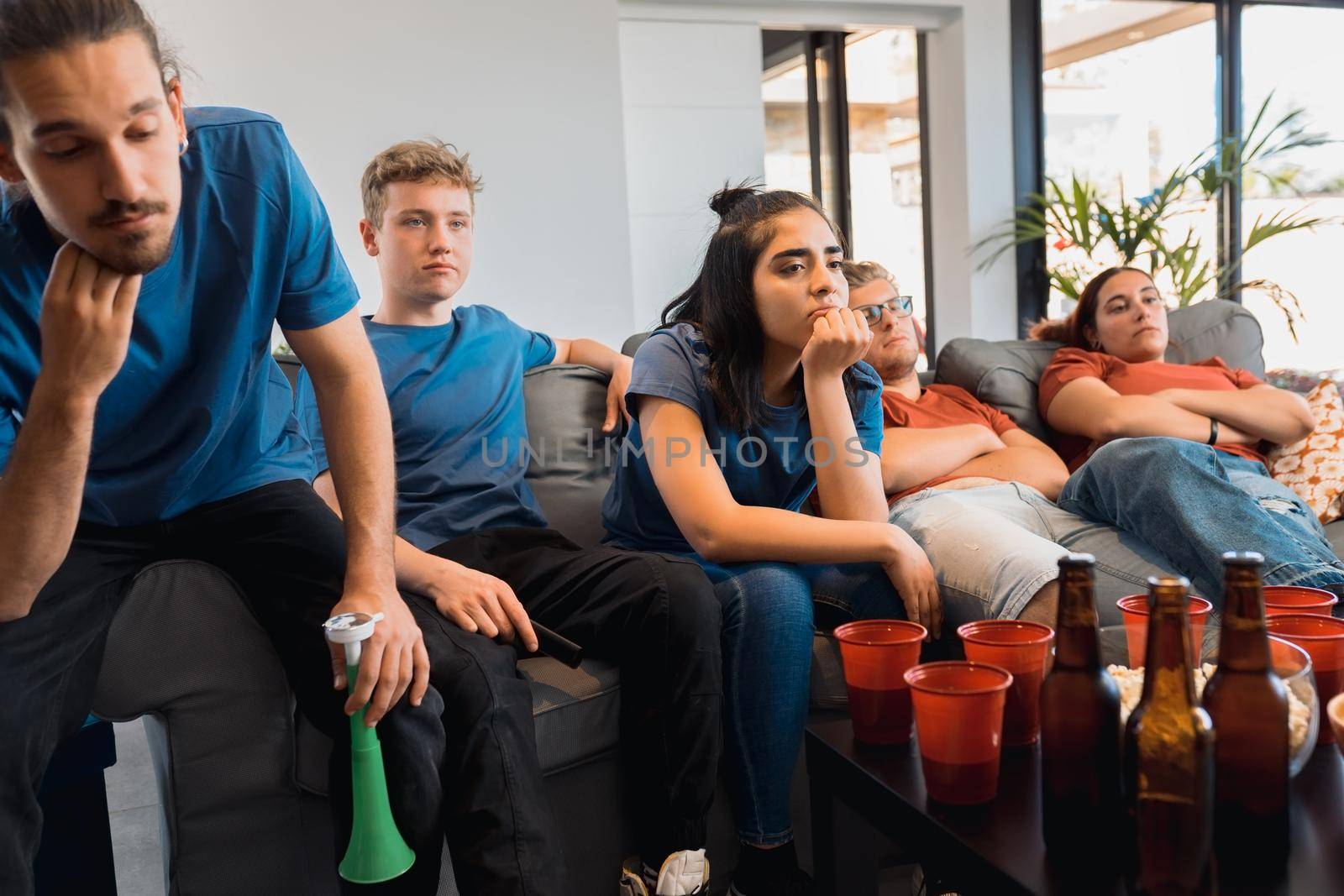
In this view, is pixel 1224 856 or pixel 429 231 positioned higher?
pixel 429 231

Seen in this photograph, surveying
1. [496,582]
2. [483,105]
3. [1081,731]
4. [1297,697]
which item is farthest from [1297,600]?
[483,105]

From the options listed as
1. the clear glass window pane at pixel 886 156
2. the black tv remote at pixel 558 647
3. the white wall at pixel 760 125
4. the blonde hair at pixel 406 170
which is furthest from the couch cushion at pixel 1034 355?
the clear glass window pane at pixel 886 156

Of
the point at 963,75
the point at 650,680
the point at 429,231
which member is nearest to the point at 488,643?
the point at 650,680

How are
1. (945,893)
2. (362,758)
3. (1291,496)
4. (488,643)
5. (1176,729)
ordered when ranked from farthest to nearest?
(1291,496) → (488,643) → (945,893) → (362,758) → (1176,729)

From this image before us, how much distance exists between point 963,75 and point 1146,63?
49.4 inches

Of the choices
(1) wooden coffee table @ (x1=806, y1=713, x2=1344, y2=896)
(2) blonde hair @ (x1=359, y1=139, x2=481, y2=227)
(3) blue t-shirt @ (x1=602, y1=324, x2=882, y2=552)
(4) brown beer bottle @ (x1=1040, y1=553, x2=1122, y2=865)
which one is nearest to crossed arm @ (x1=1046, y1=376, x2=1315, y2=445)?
(3) blue t-shirt @ (x1=602, y1=324, x2=882, y2=552)

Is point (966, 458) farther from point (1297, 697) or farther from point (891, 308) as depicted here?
point (1297, 697)

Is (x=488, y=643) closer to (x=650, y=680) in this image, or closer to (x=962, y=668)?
(x=650, y=680)

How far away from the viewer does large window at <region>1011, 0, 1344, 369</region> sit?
5.41 metres

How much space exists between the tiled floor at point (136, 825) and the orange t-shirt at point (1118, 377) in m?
1.14

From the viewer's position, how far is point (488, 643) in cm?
149

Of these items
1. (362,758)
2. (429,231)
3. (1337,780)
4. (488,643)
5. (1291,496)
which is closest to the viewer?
(1337,780)

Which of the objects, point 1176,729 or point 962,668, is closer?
point 1176,729

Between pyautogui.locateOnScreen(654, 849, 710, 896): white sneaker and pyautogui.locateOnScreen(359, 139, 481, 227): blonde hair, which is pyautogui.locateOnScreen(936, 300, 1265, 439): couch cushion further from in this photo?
pyautogui.locateOnScreen(654, 849, 710, 896): white sneaker
